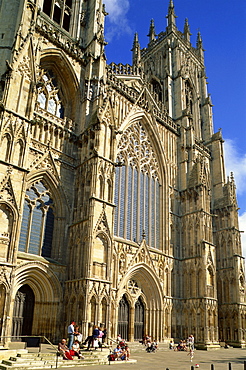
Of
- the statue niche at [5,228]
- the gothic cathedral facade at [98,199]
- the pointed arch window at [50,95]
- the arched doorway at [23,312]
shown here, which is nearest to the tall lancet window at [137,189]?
the gothic cathedral facade at [98,199]

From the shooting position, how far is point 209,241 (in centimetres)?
2981

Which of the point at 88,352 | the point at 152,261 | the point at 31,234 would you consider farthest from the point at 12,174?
the point at 152,261

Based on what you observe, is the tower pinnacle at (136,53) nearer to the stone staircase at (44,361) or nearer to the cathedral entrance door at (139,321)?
the cathedral entrance door at (139,321)

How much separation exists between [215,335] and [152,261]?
26.0ft

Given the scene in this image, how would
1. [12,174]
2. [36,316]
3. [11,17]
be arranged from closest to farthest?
[12,174] < [36,316] < [11,17]

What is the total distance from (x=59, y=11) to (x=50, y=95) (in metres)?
9.06

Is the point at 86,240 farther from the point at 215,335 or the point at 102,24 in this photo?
the point at 102,24

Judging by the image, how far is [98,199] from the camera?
20484 mm

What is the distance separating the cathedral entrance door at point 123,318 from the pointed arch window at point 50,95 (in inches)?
536

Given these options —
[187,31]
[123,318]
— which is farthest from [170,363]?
[187,31]

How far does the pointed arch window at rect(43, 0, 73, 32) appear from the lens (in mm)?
27609

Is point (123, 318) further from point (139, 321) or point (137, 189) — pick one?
point (137, 189)

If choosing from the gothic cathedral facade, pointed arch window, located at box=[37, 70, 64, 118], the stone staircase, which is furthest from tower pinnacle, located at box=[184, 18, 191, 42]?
the stone staircase

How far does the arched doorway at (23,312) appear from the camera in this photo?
18.2 m
